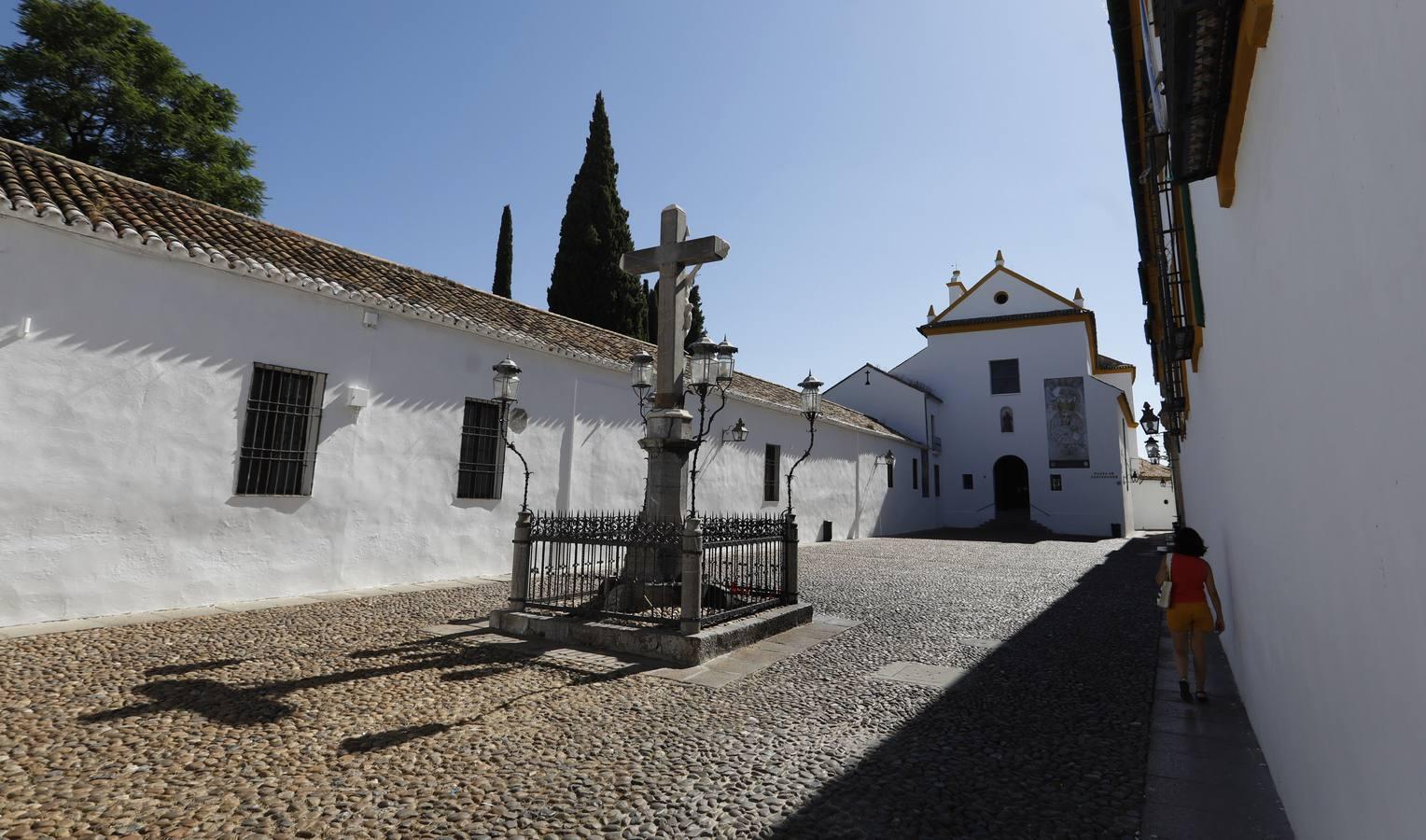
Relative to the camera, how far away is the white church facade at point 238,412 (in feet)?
21.6

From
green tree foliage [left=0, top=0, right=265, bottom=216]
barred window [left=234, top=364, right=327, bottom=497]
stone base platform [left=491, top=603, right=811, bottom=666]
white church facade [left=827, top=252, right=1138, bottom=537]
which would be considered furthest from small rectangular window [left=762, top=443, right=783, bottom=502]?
green tree foliage [left=0, top=0, right=265, bottom=216]

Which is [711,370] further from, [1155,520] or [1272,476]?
[1155,520]

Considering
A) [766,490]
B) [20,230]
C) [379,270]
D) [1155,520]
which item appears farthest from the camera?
[1155,520]

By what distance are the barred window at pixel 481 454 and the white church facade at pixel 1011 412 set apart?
1677 centimetres

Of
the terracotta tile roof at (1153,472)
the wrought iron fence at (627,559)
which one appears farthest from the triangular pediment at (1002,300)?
the wrought iron fence at (627,559)

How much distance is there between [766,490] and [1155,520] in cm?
2300

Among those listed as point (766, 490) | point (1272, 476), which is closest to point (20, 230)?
point (1272, 476)

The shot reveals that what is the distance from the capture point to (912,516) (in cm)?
2577

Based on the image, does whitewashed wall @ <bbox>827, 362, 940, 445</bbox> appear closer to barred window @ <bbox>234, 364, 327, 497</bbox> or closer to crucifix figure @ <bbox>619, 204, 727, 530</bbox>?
crucifix figure @ <bbox>619, 204, 727, 530</bbox>

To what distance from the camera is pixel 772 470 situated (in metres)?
18.1

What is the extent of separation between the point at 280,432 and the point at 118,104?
787 inches

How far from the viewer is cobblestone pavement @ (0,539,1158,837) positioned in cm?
301

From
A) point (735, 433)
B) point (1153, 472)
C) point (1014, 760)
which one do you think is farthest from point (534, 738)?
point (1153, 472)

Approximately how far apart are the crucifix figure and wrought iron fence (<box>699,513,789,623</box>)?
0.58 meters
